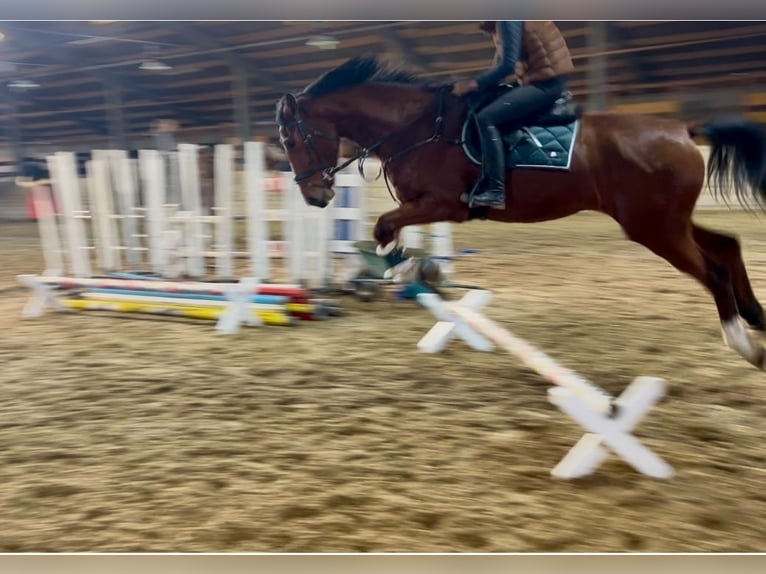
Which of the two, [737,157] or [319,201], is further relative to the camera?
[319,201]

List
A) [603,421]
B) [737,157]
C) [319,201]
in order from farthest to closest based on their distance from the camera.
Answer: [319,201]
[737,157]
[603,421]

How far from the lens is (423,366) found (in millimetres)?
1654

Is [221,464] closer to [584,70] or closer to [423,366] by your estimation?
[423,366]

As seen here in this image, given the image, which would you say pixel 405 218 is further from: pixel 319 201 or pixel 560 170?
pixel 560 170

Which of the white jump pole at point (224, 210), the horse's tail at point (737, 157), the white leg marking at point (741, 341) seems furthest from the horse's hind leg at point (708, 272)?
the white jump pole at point (224, 210)

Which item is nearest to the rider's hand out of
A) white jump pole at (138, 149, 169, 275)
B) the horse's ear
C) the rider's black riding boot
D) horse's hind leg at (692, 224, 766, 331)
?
the rider's black riding boot

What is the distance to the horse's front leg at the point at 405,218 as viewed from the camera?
5.60ft

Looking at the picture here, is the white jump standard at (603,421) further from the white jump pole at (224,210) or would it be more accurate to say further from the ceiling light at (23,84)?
the ceiling light at (23,84)

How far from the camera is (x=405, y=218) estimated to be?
1708mm

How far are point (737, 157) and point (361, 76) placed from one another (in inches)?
38.4

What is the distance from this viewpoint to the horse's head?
1688mm

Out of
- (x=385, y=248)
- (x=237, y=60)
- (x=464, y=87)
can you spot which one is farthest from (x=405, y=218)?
(x=237, y=60)

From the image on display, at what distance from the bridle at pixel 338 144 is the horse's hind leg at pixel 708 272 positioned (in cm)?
59

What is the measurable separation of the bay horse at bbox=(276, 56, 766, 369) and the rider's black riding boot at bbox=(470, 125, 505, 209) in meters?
0.02
